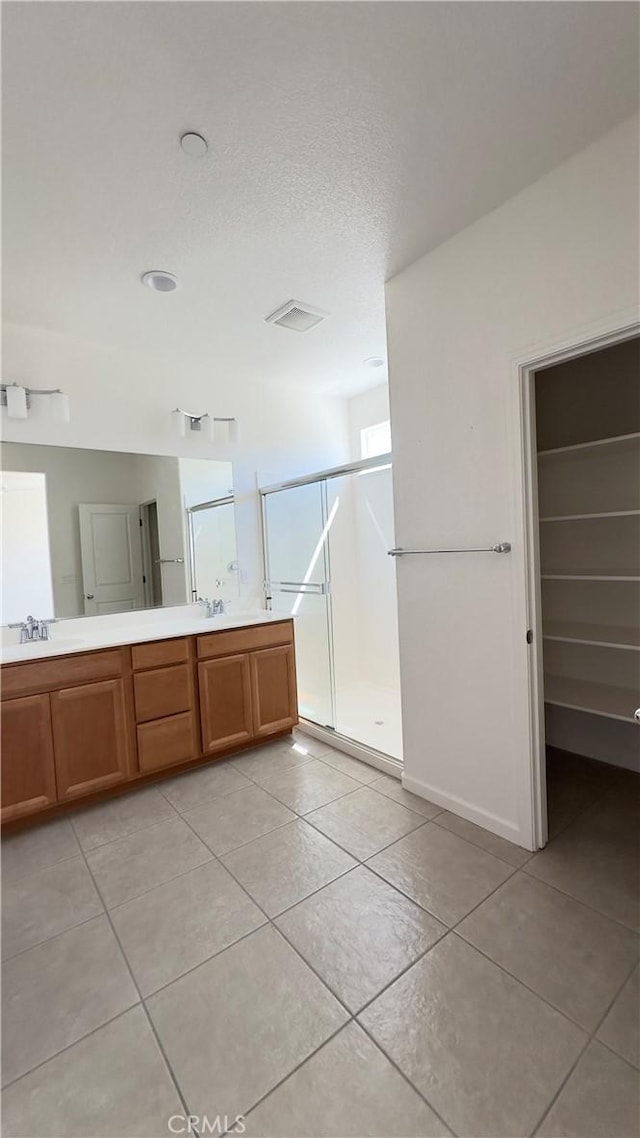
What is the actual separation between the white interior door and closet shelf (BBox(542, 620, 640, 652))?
252cm

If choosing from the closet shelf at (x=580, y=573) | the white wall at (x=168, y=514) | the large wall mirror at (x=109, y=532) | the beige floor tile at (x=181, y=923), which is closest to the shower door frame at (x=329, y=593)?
the large wall mirror at (x=109, y=532)

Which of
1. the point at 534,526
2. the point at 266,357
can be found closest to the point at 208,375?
the point at 266,357

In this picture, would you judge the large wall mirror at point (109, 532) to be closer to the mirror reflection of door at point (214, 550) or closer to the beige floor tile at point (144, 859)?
the mirror reflection of door at point (214, 550)

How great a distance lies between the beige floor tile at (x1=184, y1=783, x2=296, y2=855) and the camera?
211 cm

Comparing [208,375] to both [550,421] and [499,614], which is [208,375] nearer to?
[550,421]

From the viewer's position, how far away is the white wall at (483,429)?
1.62 m

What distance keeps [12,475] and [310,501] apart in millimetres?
1829

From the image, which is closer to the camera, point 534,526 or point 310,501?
point 534,526

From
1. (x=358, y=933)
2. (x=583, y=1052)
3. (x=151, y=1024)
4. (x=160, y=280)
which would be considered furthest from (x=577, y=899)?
(x=160, y=280)

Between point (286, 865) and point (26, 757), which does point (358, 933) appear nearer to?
point (286, 865)

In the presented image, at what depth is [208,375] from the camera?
3.37 metres

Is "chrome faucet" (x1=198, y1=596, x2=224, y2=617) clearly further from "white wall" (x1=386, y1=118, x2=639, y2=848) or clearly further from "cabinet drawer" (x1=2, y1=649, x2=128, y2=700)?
"white wall" (x1=386, y1=118, x2=639, y2=848)

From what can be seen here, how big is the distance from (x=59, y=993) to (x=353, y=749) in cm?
182

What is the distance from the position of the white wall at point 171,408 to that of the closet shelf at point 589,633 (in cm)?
207
